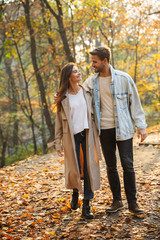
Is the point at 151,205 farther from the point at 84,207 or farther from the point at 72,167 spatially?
the point at 72,167

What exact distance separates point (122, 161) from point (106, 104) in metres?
0.83

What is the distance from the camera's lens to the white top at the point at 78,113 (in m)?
3.73

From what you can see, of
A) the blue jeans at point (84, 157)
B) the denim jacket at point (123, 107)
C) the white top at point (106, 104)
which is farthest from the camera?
the blue jeans at point (84, 157)

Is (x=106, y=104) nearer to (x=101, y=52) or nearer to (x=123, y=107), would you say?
(x=123, y=107)

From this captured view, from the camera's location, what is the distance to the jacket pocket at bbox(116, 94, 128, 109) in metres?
3.58

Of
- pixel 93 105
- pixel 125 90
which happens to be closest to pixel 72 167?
pixel 93 105

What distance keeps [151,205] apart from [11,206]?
2.39m

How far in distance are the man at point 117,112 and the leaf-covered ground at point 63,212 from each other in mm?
288

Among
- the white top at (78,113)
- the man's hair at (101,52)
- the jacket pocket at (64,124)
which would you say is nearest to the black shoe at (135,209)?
the white top at (78,113)

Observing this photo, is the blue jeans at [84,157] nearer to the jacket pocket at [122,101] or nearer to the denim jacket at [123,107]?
the denim jacket at [123,107]

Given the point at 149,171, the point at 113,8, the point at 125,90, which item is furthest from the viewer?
the point at 113,8

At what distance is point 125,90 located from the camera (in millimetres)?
3635

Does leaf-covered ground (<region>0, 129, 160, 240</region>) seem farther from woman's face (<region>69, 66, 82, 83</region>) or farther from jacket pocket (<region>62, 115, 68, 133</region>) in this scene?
woman's face (<region>69, 66, 82, 83</region>)

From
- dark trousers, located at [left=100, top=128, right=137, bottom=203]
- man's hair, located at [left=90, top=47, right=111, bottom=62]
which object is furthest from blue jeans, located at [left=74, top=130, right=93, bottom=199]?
man's hair, located at [left=90, top=47, right=111, bottom=62]
